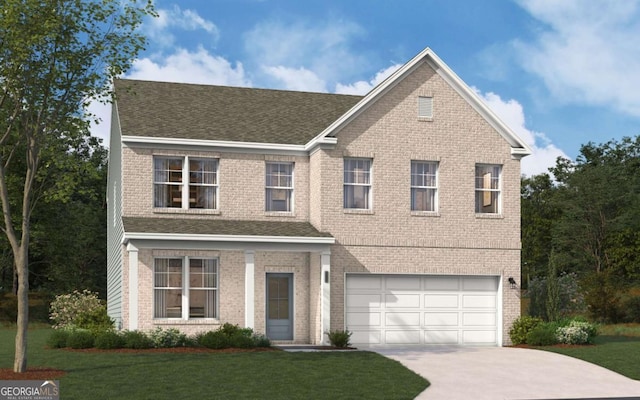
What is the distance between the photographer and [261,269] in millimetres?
27812

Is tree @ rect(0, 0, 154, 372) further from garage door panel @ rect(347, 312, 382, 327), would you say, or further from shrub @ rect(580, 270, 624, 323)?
shrub @ rect(580, 270, 624, 323)

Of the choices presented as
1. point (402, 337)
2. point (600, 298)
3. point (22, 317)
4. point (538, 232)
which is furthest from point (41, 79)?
point (538, 232)

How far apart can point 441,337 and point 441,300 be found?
4.05 ft

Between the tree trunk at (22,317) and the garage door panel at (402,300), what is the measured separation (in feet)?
40.3

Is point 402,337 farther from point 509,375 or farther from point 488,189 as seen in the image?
point 509,375

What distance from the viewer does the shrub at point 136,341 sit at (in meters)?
24.2

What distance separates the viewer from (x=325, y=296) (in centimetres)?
2673

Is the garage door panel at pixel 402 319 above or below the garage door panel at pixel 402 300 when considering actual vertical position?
below

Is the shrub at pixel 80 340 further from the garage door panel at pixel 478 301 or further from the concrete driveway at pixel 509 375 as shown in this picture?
the garage door panel at pixel 478 301

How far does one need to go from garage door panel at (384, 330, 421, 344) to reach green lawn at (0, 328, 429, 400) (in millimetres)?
4016

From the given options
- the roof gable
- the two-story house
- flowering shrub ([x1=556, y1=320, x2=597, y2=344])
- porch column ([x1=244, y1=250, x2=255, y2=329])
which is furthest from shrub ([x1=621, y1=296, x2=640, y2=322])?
porch column ([x1=244, y1=250, x2=255, y2=329])

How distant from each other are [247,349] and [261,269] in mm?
3760

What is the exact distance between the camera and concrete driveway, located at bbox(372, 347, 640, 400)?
18.3 metres

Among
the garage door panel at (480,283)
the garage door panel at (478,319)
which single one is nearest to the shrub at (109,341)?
the garage door panel at (478,319)
